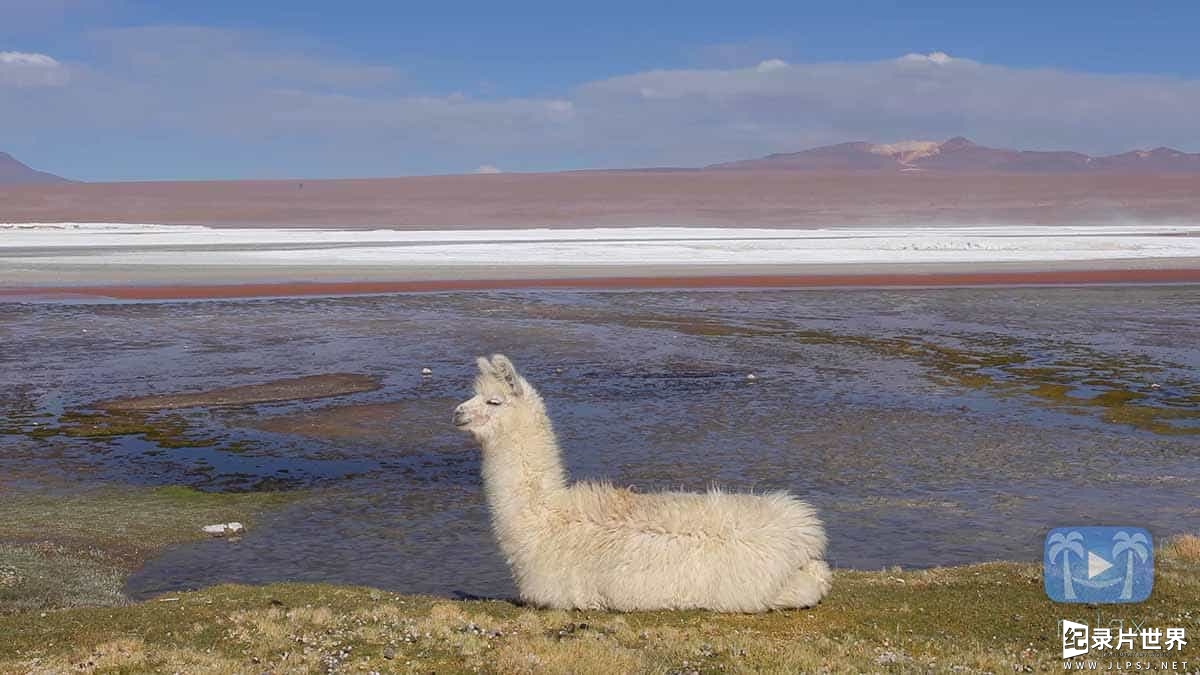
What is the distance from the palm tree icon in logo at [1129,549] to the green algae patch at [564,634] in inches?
5.6

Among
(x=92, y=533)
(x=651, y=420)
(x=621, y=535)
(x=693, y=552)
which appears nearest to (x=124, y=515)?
(x=92, y=533)

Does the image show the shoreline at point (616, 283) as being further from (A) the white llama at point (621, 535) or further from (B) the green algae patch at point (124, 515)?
(A) the white llama at point (621, 535)

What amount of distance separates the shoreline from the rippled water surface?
14.4ft

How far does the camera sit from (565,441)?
12.9 metres

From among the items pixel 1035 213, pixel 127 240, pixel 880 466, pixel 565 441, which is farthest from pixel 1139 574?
pixel 1035 213

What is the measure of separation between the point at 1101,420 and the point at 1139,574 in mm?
7272

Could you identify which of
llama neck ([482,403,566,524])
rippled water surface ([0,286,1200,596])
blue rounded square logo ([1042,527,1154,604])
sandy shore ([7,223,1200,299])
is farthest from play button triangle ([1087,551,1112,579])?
sandy shore ([7,223,1200,299])

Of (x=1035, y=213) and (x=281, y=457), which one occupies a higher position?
(x=1035, y=213)

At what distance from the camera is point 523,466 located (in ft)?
22.0

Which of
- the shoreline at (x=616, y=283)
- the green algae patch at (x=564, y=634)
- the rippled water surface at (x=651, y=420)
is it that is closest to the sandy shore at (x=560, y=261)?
the shoreline at (x=616, y=283)

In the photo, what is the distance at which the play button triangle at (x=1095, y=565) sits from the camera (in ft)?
22.6

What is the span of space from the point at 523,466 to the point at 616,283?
2572cm

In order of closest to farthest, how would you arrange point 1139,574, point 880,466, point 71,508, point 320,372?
point 1139,574, point 71,508, point 880,466, point 320,372

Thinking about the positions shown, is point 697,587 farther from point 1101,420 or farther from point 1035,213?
point 1035,213
